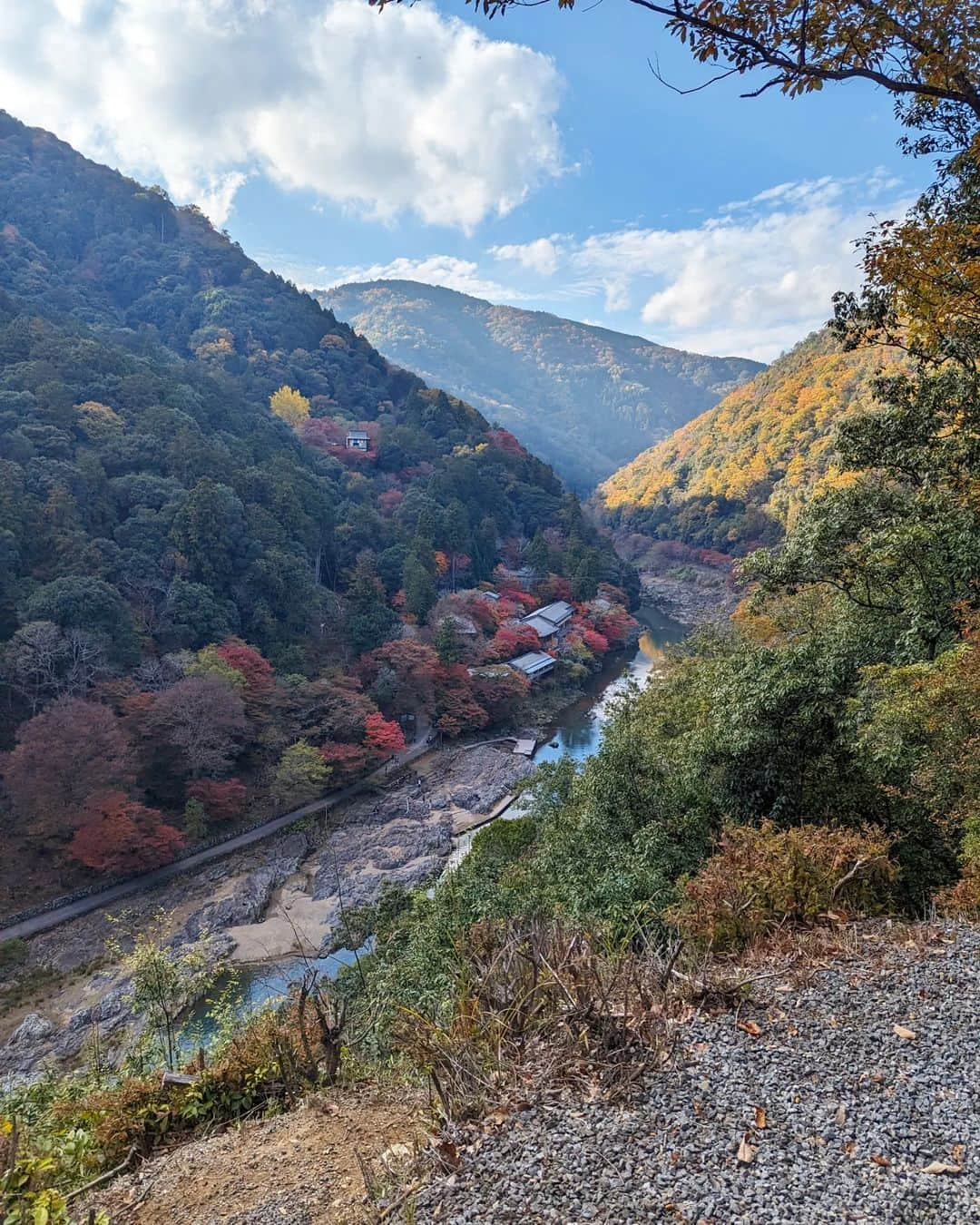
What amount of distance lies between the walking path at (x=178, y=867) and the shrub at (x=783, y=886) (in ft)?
48.9

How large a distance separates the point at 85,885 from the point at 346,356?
1552 inches

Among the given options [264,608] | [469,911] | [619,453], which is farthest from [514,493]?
[619,453]

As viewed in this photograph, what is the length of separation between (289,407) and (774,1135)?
3960 centimetres

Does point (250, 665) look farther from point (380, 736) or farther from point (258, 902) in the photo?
point (258, 902)

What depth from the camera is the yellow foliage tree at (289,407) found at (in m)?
36.4

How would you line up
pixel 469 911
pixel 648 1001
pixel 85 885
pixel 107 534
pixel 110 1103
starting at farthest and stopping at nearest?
pixel 107 534 < pixel 85 885 < pixel 469 911 < pixel 110 1103 < pixel 648 1001

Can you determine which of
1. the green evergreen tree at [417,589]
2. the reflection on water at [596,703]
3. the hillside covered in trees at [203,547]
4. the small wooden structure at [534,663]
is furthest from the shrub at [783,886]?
the green evergreen tree at [417,589]

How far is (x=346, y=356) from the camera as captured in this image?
4431cm

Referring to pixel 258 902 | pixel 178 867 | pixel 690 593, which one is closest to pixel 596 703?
pixel 258 902

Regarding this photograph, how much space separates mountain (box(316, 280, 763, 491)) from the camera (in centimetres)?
12812

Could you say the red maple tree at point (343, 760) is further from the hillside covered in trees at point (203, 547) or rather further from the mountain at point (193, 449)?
the mountain at point (193, 449)

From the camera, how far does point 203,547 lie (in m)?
20.5

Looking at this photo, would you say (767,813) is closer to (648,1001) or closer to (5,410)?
(648,1001)

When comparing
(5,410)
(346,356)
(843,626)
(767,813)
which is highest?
(346,356)
